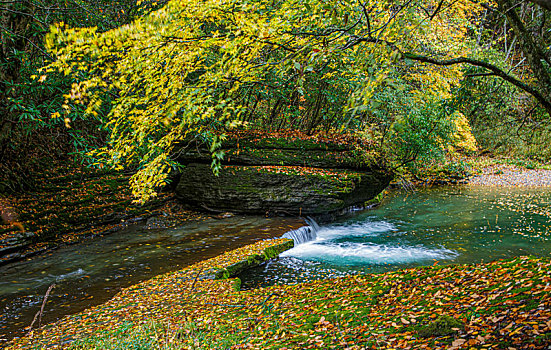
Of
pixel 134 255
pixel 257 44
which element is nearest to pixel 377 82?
pixel 257 44

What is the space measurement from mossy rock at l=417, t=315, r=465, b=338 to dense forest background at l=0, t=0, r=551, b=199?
2.01 meters

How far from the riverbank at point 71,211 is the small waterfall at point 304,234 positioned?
4.53 meters

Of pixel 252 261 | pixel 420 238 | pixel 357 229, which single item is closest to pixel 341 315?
pixel 252 261

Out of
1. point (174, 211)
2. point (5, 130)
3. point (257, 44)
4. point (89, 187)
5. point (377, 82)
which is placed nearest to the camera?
point (377, 82)

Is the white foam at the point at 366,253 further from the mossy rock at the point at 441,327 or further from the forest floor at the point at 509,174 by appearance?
the forest floor at the point at 509,174

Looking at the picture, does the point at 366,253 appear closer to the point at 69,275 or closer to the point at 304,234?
the point at 304,234

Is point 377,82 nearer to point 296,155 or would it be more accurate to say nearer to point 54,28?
point 54,28

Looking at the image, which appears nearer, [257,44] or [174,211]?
[257,44]

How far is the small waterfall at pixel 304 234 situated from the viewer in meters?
11.1

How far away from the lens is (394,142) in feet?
59.5

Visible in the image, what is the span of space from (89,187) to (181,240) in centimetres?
501

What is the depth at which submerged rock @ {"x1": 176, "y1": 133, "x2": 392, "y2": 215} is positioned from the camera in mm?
13422

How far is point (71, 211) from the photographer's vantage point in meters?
11.2

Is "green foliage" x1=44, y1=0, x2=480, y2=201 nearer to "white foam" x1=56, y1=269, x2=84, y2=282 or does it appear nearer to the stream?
the stream
